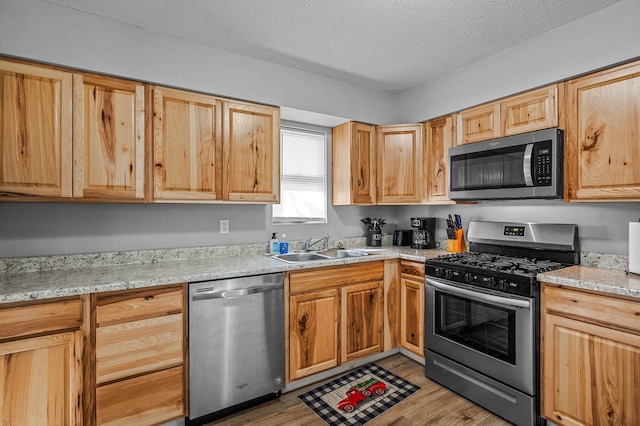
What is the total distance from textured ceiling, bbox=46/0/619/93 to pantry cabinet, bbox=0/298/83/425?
5.94 feet

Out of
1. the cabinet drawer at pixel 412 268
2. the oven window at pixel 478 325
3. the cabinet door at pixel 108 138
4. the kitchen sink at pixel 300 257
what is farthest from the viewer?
the kitchen sink at pixel 300 257

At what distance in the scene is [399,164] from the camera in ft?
10.8

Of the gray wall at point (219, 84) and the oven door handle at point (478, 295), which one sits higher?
the gray wall at point (219, 84)

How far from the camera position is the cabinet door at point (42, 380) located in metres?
1.56

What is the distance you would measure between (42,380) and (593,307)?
9.57ft

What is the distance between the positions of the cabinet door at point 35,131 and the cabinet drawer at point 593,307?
2.98 meters

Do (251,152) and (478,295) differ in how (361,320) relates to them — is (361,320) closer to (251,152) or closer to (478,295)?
(478,295)

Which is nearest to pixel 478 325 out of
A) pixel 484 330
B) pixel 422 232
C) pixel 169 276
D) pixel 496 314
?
pixel 484 330

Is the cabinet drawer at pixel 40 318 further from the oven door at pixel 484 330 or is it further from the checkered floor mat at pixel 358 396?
the oven door at pixel 484 330

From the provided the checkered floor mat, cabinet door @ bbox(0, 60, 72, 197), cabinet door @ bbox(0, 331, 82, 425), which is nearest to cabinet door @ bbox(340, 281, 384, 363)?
the checkered floor mat

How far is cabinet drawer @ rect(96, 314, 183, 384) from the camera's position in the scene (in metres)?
1.77

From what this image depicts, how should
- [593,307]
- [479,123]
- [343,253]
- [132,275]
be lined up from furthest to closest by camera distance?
[343,253] < [479,123] < [132,275] < [593,307]

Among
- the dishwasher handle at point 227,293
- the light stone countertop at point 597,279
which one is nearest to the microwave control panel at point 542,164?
the light stone countertop at point 597,279

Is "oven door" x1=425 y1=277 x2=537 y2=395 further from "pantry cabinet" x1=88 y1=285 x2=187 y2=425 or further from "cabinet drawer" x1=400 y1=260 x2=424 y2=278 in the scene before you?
"pantry cabinet" x1=88 y1=285 x2=187 y2=425
